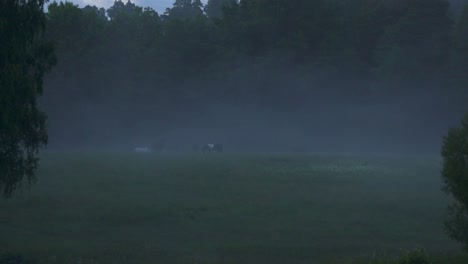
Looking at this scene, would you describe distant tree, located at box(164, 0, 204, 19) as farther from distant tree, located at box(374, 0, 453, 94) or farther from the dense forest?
distant tree, located at box(374, 0, 453, 94)

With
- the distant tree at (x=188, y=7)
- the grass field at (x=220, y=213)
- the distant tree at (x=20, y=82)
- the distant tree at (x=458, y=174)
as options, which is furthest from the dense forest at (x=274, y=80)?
the distant tree at (x=458, y=174)

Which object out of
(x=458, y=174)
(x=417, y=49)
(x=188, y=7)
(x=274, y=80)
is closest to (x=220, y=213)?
(x=458, y=174)

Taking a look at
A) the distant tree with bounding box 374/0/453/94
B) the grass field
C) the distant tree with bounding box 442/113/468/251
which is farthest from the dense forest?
the distant tree with bounding box 442/113/468/251

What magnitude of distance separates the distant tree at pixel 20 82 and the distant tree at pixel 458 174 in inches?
391

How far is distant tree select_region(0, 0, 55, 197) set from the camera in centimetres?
2158

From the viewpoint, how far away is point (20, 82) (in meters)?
21.7

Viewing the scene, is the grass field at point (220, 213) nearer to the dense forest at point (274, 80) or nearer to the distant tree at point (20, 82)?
the distant tree at point (20, 82)

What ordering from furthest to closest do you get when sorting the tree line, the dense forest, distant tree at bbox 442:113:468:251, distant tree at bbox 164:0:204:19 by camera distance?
distant tree at bbox 164:0:204:19, the dense forest, the tree line, distant tree at bbox 442:113:468:251

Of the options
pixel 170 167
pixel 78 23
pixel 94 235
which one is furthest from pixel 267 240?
pixel 78 23

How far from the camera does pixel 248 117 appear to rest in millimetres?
91812

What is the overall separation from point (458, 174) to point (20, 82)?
406 inches

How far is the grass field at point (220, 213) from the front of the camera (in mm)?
24781

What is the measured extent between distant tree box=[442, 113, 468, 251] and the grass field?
2477 millimetres

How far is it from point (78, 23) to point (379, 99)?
97.3 ft
